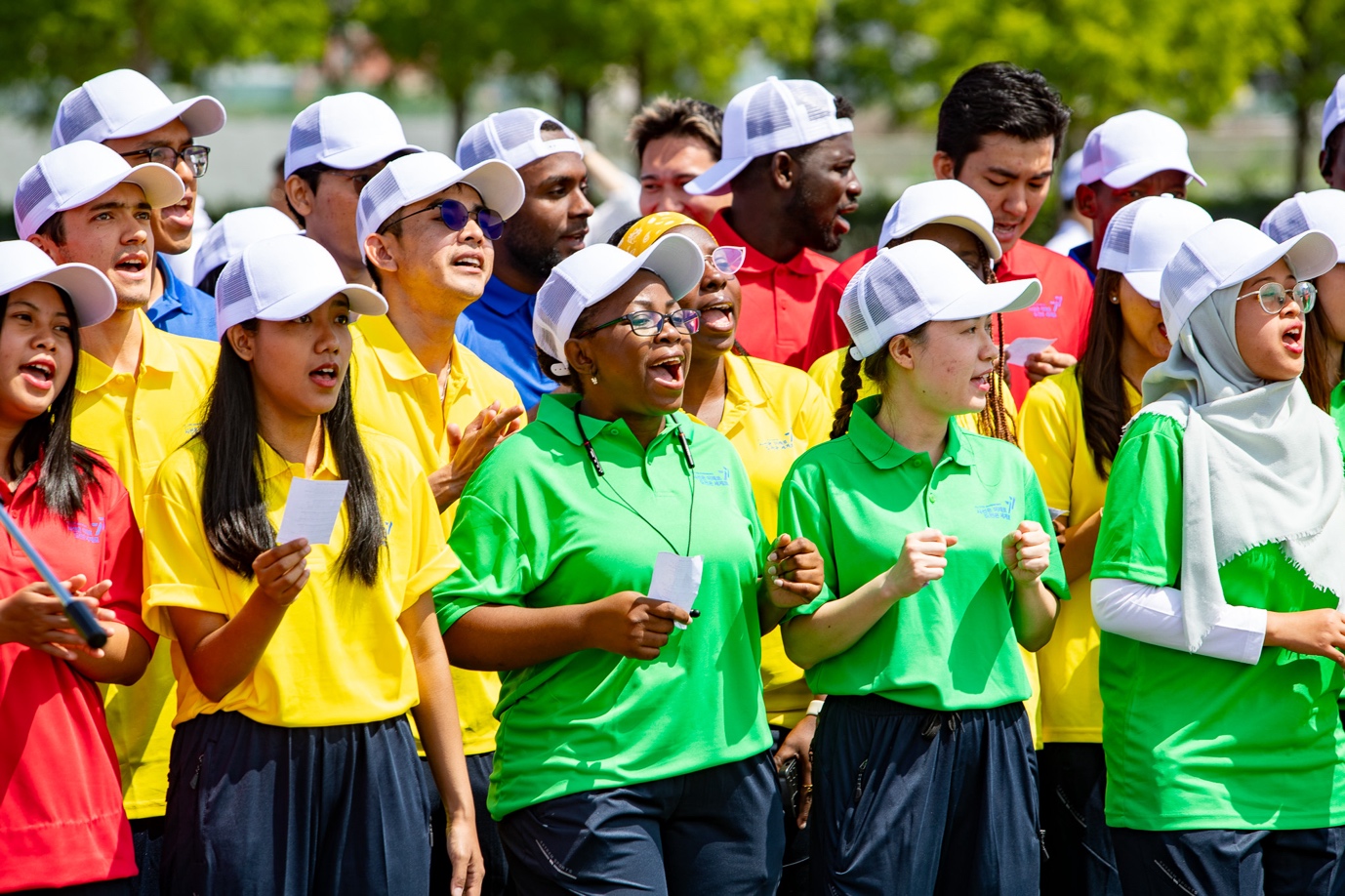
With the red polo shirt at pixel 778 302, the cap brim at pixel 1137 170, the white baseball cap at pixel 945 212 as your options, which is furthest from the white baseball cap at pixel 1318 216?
the red polo shirt at pixel 778 302

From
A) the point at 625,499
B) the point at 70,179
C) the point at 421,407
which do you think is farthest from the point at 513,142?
the point at 625,499

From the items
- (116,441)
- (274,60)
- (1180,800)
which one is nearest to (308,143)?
(116,441)

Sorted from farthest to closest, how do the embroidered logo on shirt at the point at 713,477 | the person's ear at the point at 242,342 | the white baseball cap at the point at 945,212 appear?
the white baseball cap at the point at 945,212
the embroidered logo on shirt at the point at 713,477
the person's ear at the point at 242,342

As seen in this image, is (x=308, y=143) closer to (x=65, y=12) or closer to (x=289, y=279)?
(x=289, y=279)

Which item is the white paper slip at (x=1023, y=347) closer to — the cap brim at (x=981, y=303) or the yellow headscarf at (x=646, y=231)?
the cap brim at (x=981, y=303)

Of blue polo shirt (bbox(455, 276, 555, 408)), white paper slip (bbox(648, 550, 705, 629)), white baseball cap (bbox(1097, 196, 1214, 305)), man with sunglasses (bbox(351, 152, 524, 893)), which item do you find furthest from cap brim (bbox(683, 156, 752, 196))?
white paper slip (bbox(648, 550, 705, 629))

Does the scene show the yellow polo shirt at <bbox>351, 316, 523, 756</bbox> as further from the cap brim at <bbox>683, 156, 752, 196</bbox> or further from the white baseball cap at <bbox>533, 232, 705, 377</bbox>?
the cap brim at <bbox>683, 156, 752, 196</bbox>

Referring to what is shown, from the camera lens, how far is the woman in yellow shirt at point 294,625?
392 centimetres

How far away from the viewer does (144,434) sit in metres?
4.69

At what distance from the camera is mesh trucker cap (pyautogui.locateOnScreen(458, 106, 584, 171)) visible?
21.3 ft

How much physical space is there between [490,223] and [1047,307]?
228 centimetres

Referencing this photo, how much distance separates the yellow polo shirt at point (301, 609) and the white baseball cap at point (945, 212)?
2.31 meters

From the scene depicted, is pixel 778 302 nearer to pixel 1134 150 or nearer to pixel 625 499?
pixel 1134 150

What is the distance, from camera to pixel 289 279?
4.29 metres
